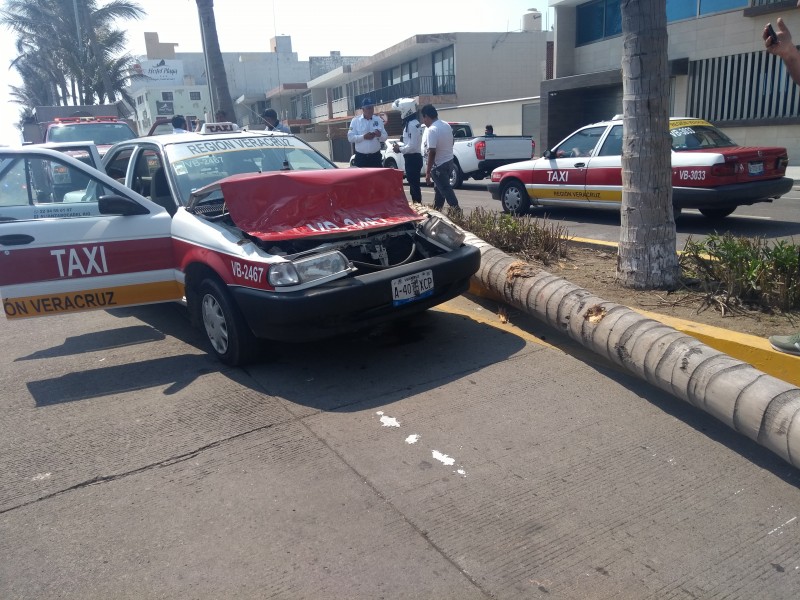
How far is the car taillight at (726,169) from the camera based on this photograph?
9.01m

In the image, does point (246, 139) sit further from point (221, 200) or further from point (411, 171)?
point (411, 171)

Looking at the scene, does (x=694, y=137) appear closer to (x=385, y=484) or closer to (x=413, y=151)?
(x=413, y=151)

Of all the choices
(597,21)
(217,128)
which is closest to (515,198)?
(217,128)

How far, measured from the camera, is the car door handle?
500 centimetres

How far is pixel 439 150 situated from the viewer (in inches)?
406

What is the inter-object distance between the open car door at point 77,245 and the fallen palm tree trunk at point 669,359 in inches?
111

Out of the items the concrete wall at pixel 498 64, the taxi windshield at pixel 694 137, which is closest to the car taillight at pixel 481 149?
the taxi windshield at pixel 694 137

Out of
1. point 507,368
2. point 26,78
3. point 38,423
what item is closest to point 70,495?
point 38,423

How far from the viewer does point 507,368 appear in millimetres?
4785

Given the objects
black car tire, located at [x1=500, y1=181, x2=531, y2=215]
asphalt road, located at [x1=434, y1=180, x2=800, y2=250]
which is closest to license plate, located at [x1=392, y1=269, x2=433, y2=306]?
asphalt road, located at [x1=434, y1=180, x2=800, y2=250]

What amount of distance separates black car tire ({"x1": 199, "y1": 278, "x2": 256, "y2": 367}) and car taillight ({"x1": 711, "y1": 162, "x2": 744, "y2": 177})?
692 cm

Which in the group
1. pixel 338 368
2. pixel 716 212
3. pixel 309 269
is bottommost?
pixel 338 368

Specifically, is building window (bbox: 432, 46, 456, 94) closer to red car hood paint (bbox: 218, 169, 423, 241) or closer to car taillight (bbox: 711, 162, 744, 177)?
car taillight (bbox: 711, 162, 744, 177)

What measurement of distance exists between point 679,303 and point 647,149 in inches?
50.0
